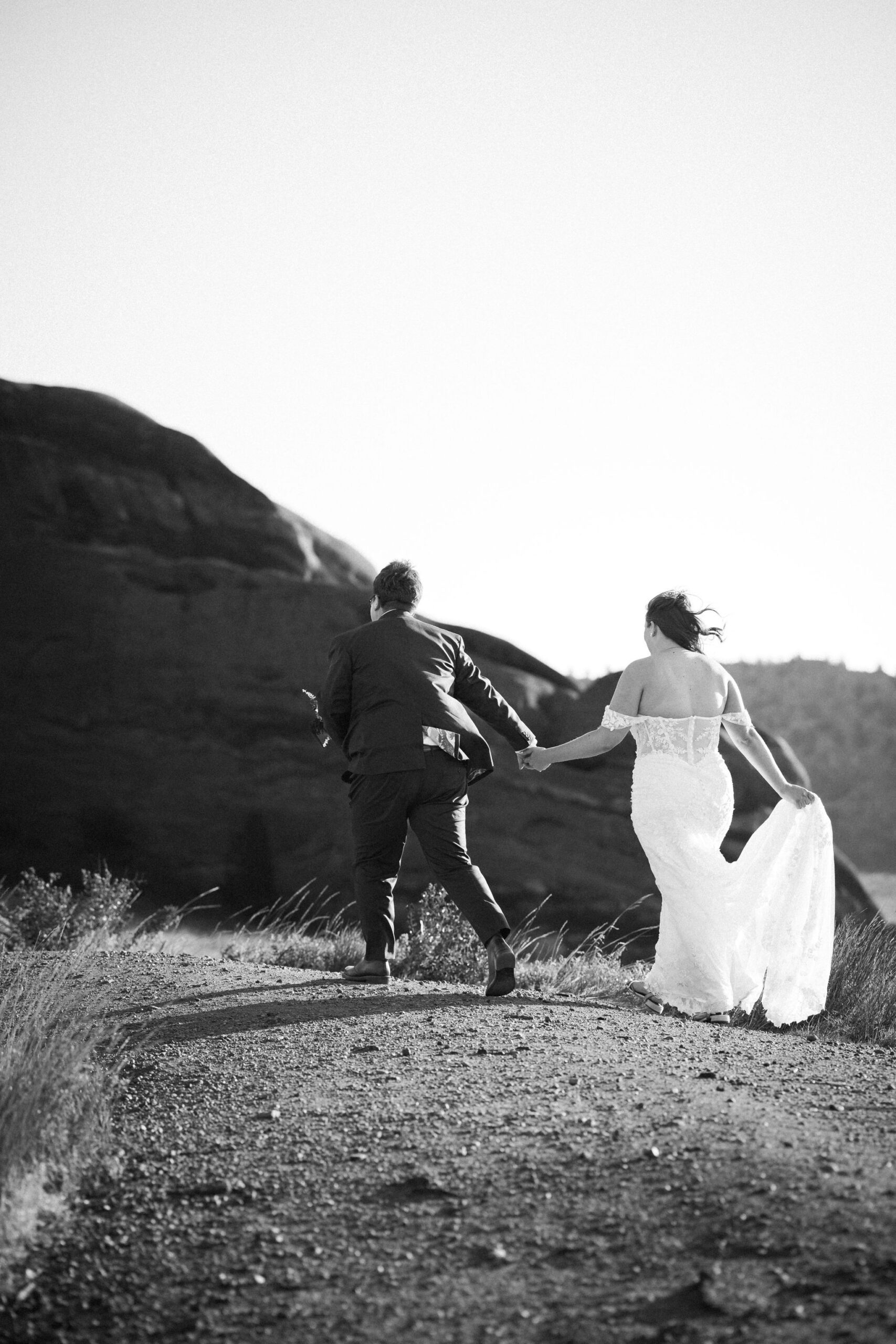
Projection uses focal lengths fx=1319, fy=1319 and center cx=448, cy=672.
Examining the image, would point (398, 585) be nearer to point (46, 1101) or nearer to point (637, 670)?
point (637, 670)

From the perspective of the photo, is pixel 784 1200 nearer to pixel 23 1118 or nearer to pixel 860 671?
pixel 23 1118

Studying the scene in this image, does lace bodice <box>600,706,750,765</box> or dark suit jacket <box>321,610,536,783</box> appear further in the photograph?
lace bodice <box>600,706,750,765</box>

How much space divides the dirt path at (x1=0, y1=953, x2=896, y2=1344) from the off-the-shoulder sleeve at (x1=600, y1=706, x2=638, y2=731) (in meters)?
1.89

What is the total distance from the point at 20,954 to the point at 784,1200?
5.17m

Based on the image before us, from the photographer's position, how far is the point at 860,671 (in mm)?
42656

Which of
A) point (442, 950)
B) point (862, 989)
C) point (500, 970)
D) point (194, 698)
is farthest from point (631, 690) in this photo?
point (194, 698)

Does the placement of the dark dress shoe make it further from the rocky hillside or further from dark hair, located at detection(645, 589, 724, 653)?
the rocky hillside

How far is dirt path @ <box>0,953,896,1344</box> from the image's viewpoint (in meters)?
2.84

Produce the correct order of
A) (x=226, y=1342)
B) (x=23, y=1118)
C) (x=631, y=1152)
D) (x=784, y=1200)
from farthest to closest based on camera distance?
(x=23, y=1118), (x=631, y=1152), (x=784, y=1200), (x=226, y=1342)

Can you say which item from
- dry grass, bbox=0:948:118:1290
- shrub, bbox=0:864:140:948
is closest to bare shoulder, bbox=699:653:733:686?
dry grass, bbox=0:948:118:1290

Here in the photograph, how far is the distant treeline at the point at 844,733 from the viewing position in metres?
36.6

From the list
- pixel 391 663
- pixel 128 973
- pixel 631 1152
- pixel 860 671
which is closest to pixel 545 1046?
pixel 631 1152

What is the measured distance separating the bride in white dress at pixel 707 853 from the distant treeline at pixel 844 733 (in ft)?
94.9

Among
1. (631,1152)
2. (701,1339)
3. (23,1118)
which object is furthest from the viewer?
(23,1118)
